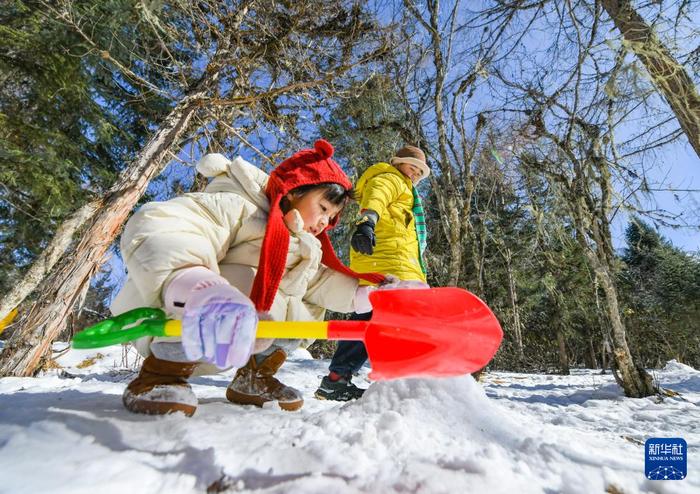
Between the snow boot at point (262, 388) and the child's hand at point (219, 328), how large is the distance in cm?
82

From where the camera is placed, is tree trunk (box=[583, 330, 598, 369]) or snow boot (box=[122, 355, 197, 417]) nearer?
snow boot (box=[122, 355, 197, 417])

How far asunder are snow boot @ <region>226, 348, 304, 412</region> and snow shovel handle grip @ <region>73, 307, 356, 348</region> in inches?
28.3

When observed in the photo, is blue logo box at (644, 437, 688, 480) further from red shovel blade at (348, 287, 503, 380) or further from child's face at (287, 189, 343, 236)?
child's face at (287, 189, 343, 236)

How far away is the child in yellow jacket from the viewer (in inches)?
104

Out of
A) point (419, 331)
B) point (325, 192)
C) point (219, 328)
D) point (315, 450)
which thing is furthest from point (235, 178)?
point (315, 450)

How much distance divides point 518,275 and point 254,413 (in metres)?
11.4

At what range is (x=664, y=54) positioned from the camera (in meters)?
2.98

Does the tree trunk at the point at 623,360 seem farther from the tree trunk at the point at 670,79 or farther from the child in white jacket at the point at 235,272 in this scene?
the child in white jacket at the point at 235,272

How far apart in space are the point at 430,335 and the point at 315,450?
0.50m

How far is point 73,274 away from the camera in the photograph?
321cm

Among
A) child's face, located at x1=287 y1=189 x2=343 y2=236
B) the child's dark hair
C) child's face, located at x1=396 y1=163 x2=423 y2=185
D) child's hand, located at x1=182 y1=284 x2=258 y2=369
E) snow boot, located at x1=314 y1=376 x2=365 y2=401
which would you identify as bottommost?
snow boot, located at x1=314 y1=376 x2=365 y2=401

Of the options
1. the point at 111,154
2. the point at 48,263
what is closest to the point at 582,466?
the point at 48,263

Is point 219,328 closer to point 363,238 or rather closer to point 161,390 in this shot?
point 161,390

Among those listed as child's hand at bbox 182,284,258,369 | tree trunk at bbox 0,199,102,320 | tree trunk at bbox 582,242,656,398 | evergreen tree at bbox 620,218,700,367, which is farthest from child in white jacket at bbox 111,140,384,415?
evergreen tree at bbox 620,218,700,367
